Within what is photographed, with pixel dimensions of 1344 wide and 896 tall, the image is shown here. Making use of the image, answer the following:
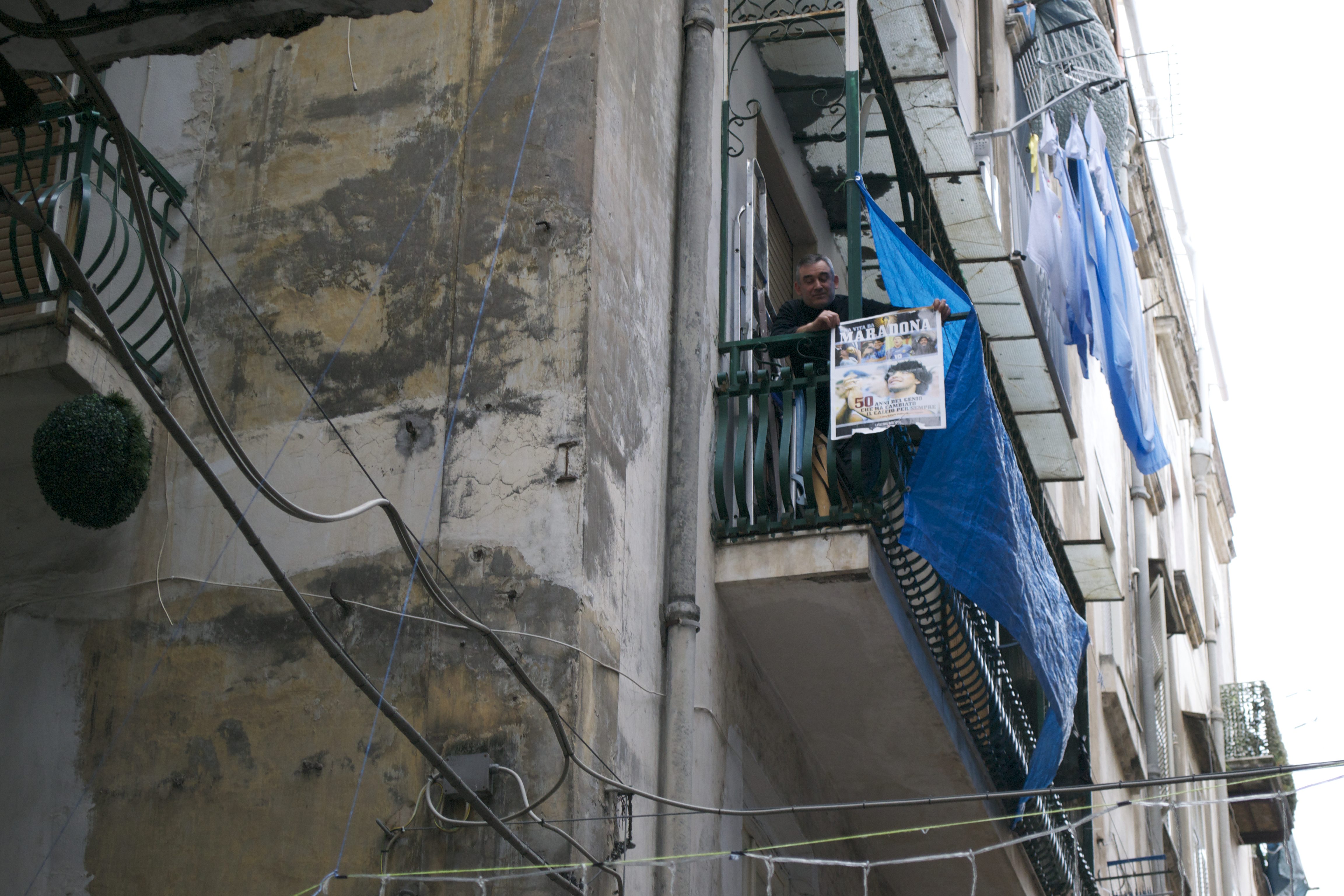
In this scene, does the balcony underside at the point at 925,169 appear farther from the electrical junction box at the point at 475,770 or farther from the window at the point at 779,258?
the electrical junction box at the point at 475,770

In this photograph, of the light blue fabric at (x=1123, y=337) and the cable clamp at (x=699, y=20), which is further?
the light blue fabric at (x=1123, y=337)

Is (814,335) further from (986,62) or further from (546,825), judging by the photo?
(986,62)

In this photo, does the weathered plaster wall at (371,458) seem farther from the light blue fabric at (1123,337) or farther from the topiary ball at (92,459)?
the light blue fabric at (1123,337)

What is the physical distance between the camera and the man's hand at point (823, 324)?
8.38 meters

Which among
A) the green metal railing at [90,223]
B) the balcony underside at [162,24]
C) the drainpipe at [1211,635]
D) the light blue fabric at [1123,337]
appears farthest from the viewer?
the drainpipe at [1211,635]

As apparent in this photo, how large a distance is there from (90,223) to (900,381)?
403 centimetres

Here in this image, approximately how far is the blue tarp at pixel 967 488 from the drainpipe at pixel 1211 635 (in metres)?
17.6

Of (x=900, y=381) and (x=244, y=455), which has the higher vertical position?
(x=900, y=381)

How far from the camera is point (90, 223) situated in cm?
840

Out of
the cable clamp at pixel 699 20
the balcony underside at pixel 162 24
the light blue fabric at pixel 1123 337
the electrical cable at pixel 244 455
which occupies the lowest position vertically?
the electrical cable at pixel 244 455

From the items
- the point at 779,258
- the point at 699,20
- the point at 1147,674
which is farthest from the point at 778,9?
the point at 1147,674

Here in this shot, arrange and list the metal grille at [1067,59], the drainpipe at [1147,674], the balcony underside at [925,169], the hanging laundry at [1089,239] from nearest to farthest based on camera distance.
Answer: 1. the balcony underside at [925,169]
2. the hanging laundry at [1089,239]
3. the metal grille at [1067,59]
4. the drainpipe at [1147,674]

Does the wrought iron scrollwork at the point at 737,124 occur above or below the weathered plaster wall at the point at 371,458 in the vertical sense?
above

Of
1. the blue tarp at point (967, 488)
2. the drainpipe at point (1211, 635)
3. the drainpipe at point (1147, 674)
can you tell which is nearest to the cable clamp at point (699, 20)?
the blue tarp at point (967, 488)
